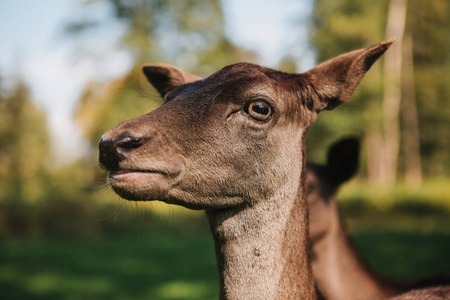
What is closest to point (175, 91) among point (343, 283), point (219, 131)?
point (219, 131)

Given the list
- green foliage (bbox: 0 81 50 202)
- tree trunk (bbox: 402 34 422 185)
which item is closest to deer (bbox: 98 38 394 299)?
green foliage (bbox: 0 81 50 202)

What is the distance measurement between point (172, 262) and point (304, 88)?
31.6 ft

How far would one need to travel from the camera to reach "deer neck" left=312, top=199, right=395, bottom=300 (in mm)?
4246

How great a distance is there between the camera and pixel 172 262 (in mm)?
11641

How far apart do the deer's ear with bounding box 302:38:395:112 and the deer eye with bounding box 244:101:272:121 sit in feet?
1.52

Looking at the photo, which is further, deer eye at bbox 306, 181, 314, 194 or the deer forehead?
deer eye at bbox 306, 181, 314, 194

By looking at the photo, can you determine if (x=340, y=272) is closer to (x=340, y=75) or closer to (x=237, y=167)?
Result: (x=340, y=75)

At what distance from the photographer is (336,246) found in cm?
454

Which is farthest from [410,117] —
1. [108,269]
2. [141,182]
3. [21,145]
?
[141,182]

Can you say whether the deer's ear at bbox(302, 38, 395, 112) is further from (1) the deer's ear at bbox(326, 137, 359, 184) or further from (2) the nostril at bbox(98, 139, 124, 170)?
(1) the deer's ear at bbox(326, 137, 359, 184)

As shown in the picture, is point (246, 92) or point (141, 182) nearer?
point (141, 182)

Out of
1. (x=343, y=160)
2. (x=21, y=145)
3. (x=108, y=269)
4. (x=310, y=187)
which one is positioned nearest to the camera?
(x=310, y=187)

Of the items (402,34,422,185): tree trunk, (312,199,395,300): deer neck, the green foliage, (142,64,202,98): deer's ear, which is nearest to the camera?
(142,64,202,98): deer's ear

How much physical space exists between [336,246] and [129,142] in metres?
3.06
